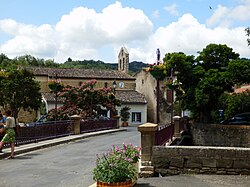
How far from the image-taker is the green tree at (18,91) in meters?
36.1

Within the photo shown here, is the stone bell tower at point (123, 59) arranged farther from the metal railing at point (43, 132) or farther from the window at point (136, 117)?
the metal railing at point (43, 132)

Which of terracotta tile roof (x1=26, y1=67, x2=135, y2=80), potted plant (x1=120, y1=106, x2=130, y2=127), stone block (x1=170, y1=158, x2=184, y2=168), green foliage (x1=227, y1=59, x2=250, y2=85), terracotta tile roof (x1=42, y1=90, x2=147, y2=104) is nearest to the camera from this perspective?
stone block (x1=170, y1=158, x2=184, y2=168)

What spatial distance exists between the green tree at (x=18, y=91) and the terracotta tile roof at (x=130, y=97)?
1373cm

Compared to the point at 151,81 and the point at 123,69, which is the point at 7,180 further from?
the point at 123,69

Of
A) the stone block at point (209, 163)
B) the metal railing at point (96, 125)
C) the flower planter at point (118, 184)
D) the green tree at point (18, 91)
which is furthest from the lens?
the green tree at point (18, 91)

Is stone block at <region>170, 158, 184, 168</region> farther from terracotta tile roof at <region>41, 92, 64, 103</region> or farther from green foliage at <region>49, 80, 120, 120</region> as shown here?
terracotta tile roof at <region>41, 92, 64, 103</region>

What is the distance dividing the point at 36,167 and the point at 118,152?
405 centimetres

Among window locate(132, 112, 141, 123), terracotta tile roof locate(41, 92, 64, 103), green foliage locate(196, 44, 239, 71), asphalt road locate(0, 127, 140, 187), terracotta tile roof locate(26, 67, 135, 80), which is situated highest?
terracotta tile roof locate(26, 67, 135, 80)

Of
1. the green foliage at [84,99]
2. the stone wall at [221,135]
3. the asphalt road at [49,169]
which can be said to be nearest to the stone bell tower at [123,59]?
the green foliage at [84,99]

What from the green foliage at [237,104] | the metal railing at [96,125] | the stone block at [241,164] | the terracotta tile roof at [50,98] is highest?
the terracotta tile roof at [50,98]

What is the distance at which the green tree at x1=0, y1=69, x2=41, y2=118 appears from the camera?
36.1 meters

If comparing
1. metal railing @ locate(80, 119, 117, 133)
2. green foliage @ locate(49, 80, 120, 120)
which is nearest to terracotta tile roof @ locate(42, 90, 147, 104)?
metal railing @ locate(80, 119, 117, 133)

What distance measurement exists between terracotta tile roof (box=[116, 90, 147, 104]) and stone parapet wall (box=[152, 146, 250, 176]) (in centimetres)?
3780

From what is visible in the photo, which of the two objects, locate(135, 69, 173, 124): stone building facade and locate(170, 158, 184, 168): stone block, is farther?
locate(135, 69, 173, 124): stone building facade
